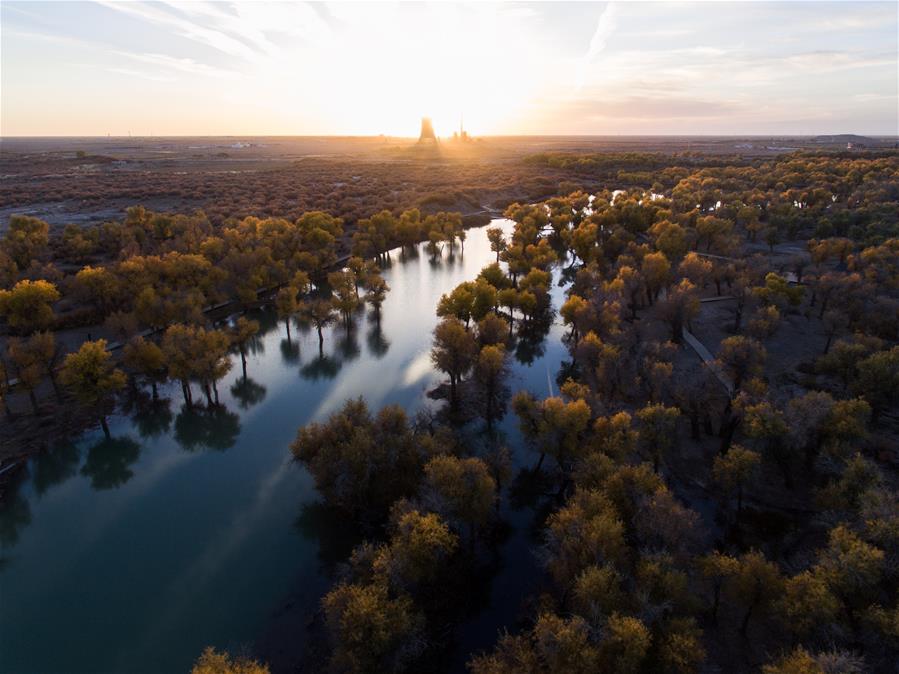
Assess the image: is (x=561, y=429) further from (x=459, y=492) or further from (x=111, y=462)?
(x=111, y=462)

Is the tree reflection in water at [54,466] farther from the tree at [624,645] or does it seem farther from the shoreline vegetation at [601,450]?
the tree at [624,645]

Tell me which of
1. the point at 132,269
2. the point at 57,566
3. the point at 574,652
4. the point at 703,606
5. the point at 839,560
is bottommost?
the point at 57,566

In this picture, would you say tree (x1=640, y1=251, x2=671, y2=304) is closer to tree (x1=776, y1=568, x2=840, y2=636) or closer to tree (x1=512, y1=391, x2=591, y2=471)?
tree (x1=512, y1=391, x2=591, y2=471)

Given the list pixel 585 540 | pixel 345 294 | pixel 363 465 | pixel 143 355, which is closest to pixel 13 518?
pixel 143 355

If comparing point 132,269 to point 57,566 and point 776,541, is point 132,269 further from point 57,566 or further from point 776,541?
point 776,541

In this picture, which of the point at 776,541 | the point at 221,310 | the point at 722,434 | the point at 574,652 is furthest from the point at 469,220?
the point at 574,652

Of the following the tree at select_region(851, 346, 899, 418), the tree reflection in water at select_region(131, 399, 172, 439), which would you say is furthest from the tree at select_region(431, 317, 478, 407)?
the tree at select_region(851, 346, 899, 418)
